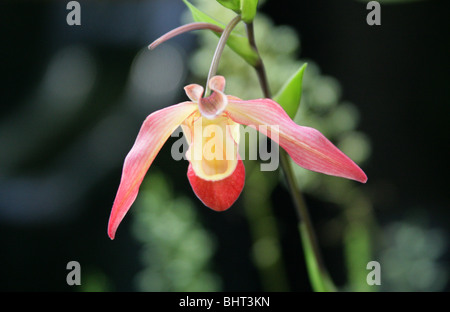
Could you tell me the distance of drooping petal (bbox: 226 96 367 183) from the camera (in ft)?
0.86

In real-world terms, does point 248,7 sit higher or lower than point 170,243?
higher

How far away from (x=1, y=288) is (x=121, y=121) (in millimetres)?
384

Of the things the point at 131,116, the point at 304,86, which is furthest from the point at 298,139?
the point at 131,116

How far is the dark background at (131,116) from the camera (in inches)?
30.1

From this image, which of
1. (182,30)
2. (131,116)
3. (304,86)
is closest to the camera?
(182,30)

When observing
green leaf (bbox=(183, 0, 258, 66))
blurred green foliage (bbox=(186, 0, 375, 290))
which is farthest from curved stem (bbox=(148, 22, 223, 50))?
blurred green foliage (bbox=(186, 0, 375, 290))

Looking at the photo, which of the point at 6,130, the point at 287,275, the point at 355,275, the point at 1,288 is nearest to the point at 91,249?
the point at 1,288

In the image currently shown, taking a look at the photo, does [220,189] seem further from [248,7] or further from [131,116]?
[131,116]

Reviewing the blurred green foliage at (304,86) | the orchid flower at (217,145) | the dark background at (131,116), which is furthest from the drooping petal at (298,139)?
the dark background at (131,116)

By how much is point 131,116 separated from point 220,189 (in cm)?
53

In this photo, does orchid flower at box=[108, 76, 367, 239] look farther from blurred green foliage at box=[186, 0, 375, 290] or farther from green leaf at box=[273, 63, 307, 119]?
blurred green foliage at box=[186, 0, 375, 290]

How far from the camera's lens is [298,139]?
0.28 meters

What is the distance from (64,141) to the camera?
79cm

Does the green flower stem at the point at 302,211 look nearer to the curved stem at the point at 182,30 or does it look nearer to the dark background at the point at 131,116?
the curved stem at the point at 182,30
